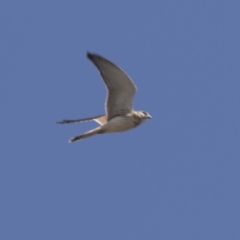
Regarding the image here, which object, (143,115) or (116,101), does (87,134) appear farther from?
(143,115)

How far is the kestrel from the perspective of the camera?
18.5m

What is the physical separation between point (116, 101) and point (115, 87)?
459 mm

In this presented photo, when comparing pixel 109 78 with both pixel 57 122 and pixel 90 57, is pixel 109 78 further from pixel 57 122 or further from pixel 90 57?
pixel 57 122

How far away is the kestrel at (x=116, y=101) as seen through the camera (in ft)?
60.8

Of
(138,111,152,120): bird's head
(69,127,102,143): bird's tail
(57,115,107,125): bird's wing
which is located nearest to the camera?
(69,127,102,143): bird's tail

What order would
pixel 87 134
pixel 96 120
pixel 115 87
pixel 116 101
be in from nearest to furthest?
pixel 115 87 → pixel 87 134 → pixel 116 101 → pixel 96 120

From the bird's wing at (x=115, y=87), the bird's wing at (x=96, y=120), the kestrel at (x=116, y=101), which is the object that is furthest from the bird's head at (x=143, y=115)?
the bird's wing at (x=96, y=120)

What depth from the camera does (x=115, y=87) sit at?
751 inches

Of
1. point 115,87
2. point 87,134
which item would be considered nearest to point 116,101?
point 115,87

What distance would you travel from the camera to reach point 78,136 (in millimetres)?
19141

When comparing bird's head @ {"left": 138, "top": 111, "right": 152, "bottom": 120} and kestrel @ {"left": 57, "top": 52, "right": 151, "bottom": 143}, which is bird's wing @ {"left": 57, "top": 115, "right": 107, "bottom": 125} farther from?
bird's head @ {"left": 138, "top": 111, "right": 152, "bottom": 120}

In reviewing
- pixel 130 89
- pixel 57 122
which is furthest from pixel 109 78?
pixel 57 122

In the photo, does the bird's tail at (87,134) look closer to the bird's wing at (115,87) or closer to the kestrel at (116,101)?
the kestrel at (116,101)

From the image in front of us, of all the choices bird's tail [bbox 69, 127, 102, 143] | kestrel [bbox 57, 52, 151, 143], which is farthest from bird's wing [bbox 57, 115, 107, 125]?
bird's tail [bbox 69, 127, 102, 143]
